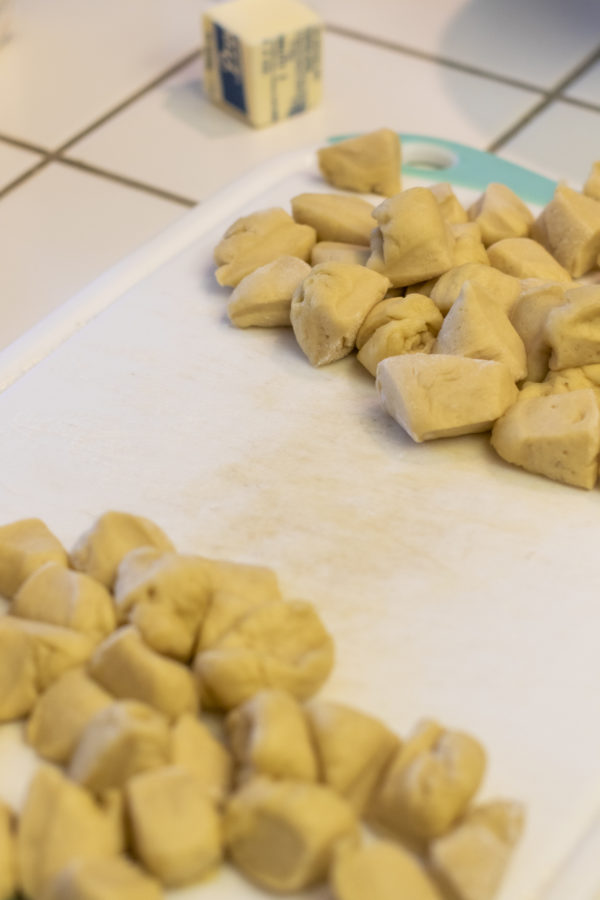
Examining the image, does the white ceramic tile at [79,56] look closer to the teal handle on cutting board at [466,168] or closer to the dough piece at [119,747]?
the teal handle on cutting board at [466,168]

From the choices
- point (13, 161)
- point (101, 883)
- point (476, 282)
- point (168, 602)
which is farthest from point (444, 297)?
point (13, 161)

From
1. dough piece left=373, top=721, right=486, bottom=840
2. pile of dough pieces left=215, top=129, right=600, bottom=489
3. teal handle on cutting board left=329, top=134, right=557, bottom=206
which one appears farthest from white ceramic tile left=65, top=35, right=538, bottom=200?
dough piece left=373, top=721, right=486, bottom=840

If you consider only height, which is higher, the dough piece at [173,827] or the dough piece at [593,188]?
the dough piece at [593,188]

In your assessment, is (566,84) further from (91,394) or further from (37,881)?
(37,881)

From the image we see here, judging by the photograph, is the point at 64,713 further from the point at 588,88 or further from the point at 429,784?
the point at 588,88

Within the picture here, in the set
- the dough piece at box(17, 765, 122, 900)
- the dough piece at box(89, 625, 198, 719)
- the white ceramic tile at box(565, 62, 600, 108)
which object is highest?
the white ceramic tile at box(565, 62, 600, 108)

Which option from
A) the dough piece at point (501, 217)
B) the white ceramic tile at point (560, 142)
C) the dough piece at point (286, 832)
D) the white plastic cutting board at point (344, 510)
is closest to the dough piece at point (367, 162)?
the dough piece at point (501, 217)

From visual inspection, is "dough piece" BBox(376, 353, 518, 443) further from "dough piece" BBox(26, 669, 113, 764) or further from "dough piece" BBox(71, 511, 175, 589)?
"dough piece" BBox(26, 669, 113, 764)
